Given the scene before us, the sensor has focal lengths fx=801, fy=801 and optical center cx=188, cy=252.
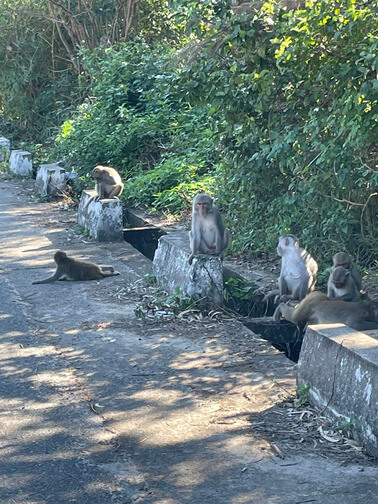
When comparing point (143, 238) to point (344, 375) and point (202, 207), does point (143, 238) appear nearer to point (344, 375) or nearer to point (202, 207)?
point (202, 207)

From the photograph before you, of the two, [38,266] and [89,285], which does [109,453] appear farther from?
[38,266]

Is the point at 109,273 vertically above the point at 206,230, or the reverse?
the point at 206,230

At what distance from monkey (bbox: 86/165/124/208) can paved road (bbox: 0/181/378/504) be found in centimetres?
342

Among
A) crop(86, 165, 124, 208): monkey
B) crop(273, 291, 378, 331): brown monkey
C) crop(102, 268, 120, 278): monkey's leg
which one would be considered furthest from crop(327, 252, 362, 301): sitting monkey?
crop(86, 165, 124, 208): monkey

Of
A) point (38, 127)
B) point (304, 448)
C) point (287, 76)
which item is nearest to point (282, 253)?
point (287, 76)

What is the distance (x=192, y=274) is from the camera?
8008mm

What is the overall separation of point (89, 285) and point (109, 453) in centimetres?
433

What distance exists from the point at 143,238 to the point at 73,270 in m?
3.04

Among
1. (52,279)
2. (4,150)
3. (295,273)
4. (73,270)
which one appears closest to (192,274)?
(295,273)

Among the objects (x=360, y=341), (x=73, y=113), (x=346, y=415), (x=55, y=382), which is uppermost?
(x=73, y=113)

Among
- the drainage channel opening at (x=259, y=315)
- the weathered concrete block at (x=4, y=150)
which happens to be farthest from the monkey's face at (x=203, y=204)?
the weathered concrete block at (x=4, y=150)

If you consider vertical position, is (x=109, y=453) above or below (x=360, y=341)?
below

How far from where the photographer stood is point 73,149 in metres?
15.7

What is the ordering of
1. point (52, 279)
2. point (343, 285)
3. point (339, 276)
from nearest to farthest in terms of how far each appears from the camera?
point (339, 276), point (343, 285), point (52, 279)
